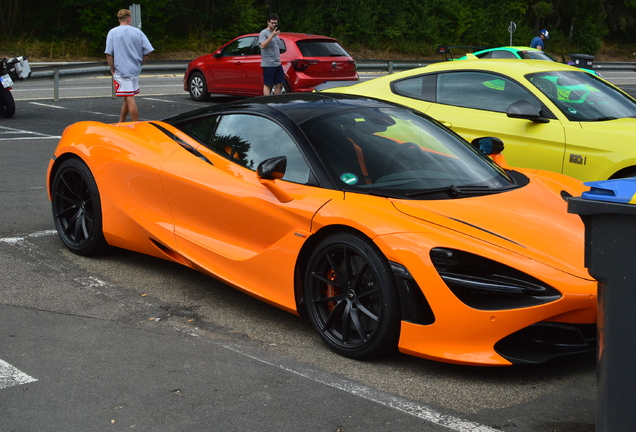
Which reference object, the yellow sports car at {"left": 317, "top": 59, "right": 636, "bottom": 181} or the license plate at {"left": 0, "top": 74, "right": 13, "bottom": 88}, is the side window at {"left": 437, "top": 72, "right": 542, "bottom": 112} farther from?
the license plate at {"left": 0, "top": 74, "right": 13, "bottom": 88}

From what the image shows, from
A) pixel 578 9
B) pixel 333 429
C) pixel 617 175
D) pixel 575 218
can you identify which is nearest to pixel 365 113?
pixel 575 218

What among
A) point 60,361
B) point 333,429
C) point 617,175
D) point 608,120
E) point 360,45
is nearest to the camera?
point 333,429

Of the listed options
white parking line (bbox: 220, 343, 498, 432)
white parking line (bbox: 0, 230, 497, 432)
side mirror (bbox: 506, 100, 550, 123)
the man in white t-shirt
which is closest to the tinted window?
the man in white t-shirt

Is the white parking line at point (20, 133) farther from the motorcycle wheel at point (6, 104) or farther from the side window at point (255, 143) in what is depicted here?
the side window at point (255, 143)

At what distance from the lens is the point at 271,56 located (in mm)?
14141

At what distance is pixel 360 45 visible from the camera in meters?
36.5

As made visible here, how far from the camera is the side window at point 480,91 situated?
23.5 ft

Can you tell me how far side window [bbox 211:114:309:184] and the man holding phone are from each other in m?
9.16

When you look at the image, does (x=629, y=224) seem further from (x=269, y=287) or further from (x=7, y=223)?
(x=7, y=223)

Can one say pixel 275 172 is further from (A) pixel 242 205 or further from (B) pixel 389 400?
(B) pixel 389 400

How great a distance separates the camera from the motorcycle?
511 inches

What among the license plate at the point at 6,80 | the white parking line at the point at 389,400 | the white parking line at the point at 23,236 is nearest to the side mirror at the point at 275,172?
the white parking line at the point at 389,400

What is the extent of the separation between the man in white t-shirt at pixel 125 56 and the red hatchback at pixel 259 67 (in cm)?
445

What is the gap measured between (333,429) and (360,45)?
1359 inches
